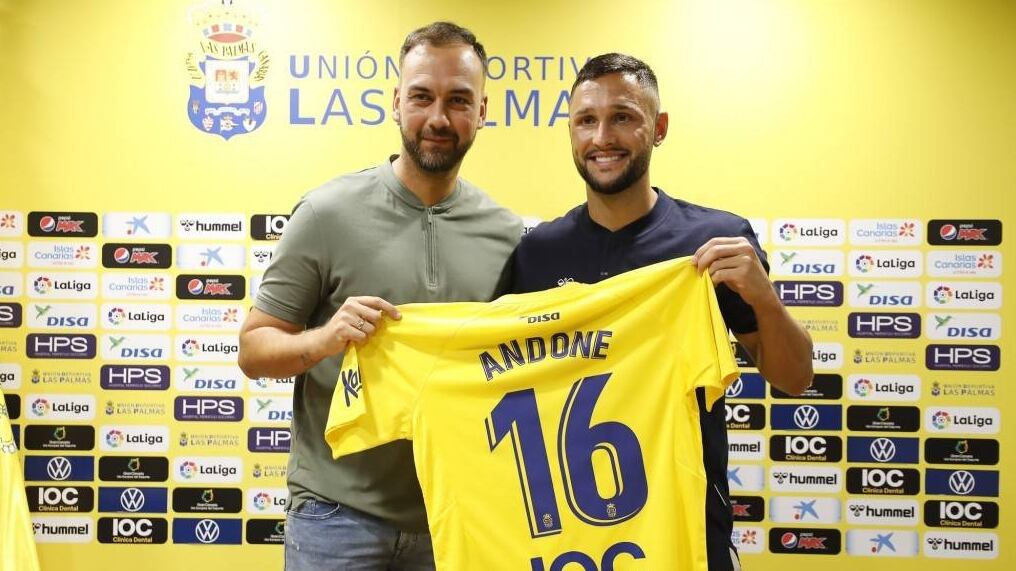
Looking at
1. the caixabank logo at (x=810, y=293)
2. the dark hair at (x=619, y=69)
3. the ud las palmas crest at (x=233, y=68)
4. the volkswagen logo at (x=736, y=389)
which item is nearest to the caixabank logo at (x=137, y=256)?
the ud las palmas crest at (x=233, y=68)

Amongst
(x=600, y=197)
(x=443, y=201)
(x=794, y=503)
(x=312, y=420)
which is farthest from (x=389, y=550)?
(x=794, y=503)

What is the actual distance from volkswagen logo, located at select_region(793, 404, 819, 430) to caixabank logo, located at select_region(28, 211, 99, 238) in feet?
10.1

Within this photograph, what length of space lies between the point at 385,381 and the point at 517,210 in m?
1.65

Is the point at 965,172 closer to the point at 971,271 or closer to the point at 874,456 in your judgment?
the point at 971,271

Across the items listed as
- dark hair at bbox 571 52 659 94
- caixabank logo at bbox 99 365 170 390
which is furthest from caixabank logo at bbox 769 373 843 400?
caixabank logo at bbox 99 365 170 390

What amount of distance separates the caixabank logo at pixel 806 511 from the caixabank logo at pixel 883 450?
0.22m

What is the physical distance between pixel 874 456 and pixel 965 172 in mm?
1250

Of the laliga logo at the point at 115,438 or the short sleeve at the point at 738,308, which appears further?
the laliga logo at the point at 115,438

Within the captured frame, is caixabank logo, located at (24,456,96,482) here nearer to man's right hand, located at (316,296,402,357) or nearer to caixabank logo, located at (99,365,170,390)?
caixabank logo, located at (99,365,170,390)

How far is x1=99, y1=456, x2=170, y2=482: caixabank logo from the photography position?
11.3 feet

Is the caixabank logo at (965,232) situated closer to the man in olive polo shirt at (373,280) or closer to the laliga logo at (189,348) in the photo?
the man in olive polo shirt at (373,280)

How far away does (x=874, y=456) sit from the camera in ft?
11.0

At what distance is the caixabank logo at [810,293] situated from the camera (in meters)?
3.34

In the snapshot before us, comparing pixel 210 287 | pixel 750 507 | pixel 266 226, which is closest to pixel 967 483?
pixel 750 507
